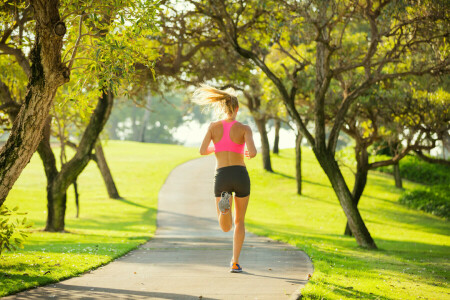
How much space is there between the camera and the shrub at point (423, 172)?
104 feet

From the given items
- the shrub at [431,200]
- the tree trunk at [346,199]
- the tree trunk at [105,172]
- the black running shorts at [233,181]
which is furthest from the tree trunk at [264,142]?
the black running shorts at [233,181]

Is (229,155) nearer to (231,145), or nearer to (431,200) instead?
(231,145)

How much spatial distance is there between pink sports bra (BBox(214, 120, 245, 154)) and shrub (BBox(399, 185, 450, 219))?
2111cm

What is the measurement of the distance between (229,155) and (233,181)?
36 centimetres

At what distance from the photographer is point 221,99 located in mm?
7176

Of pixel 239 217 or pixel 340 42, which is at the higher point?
pixel 340 42

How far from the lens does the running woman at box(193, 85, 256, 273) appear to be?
22.5 feet

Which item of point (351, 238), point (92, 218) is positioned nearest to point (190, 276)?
point (351, 238)

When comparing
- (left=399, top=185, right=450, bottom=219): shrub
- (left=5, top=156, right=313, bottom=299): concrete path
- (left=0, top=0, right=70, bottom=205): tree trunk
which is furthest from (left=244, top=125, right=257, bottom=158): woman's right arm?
(left=399, top=185, right=450, bottom=219): shrub

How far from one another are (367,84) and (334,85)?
278 inches

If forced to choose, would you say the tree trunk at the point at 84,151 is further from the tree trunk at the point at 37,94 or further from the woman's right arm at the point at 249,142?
the woman's right arm at the point at 249,142

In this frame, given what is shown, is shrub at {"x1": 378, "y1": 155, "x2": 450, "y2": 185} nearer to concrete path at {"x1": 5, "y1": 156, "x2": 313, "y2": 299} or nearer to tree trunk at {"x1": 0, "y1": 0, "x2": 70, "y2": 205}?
concrete path at {"x1": 5, "y1": 156, "x2": 313, "y2": 299}

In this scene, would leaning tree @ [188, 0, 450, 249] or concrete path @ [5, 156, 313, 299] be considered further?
leaning tree @ [188, 0, 450, 249]

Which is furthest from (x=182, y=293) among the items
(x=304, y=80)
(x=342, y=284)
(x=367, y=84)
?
(x=304, y=80)
